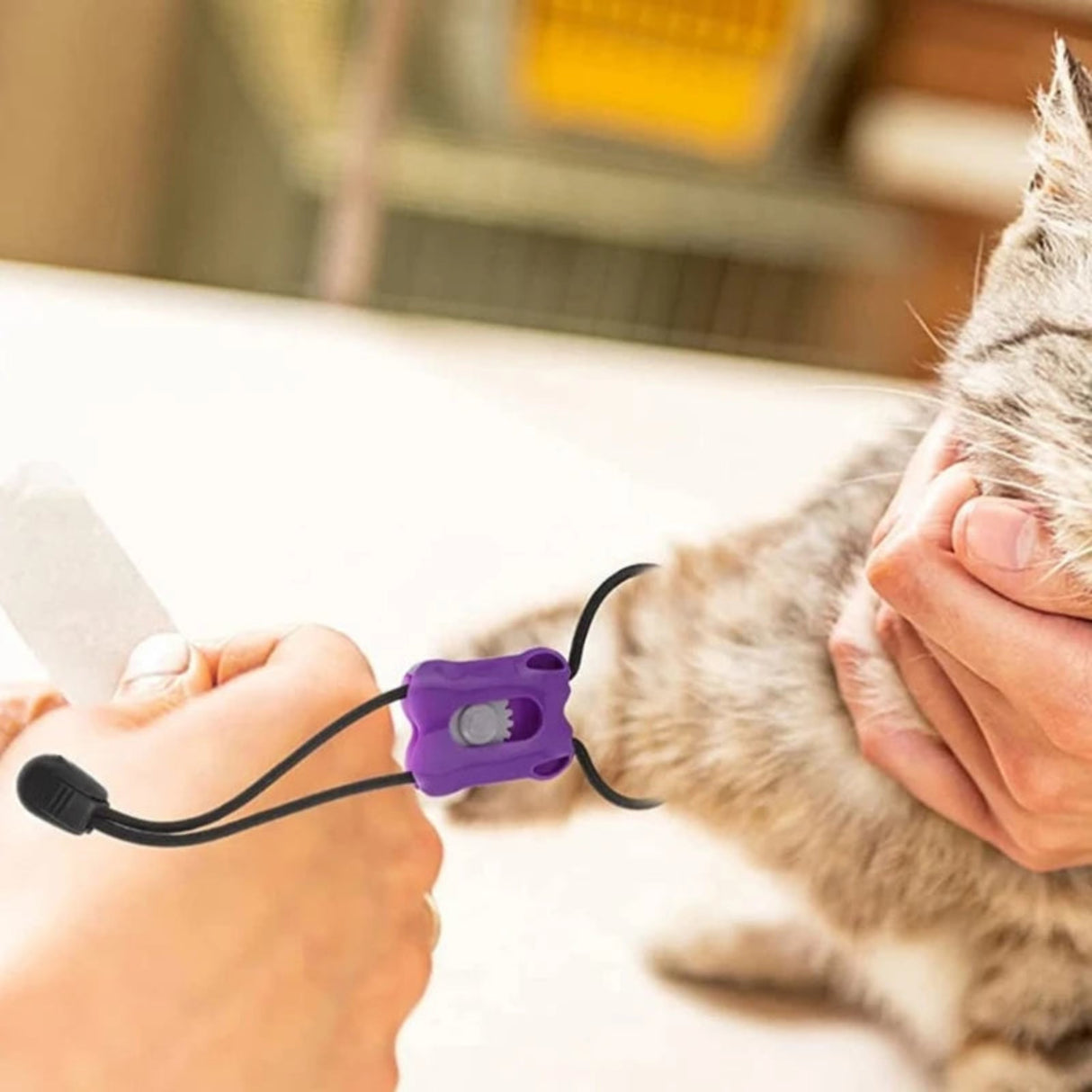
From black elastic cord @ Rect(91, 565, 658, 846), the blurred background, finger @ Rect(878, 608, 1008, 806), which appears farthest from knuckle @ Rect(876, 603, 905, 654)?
the blurred background

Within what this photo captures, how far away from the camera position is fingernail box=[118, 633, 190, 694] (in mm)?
499

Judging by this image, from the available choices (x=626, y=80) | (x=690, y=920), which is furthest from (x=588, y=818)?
(x=626, y=80)

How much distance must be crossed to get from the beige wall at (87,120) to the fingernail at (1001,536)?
1372 mm

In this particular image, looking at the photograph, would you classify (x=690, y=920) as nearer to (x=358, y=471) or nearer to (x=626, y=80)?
(x=358, y=471)

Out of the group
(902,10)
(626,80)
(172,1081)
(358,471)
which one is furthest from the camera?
(902,10)

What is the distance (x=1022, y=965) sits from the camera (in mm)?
769

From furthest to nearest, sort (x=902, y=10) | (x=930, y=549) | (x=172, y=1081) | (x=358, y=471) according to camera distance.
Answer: (x=902, y=10)
(x=358, y=471)
(x=930, y=549)
(x=172, y=1081)

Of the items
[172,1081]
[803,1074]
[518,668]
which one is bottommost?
[803,1074]

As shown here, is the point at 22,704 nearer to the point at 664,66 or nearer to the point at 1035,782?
the point at 1035,782

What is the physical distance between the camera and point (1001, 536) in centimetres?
60

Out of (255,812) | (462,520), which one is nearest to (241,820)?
(255,812)

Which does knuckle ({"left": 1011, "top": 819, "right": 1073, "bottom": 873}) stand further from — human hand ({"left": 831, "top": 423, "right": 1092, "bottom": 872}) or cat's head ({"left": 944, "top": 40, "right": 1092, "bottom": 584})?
cat's head ({"left": 944, "top": 40, "right": 1092, "bottom": 584})

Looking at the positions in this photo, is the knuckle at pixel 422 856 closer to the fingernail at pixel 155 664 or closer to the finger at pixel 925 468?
the fingernail at pixel 155 664

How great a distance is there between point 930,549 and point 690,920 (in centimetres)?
27
